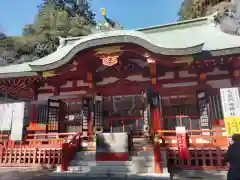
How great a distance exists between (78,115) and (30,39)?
94.2 ft

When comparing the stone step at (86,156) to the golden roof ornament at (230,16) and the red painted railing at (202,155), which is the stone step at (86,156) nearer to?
the red painted railing at (202,155)

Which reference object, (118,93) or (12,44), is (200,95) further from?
(12,44)

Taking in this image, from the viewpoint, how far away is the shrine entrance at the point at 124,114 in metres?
10.7

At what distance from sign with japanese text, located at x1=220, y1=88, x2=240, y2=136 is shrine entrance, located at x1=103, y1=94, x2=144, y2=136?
4.69 metres

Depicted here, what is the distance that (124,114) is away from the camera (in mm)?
10938

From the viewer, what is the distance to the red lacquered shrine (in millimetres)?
7875

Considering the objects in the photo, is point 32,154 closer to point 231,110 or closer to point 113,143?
point 113,143

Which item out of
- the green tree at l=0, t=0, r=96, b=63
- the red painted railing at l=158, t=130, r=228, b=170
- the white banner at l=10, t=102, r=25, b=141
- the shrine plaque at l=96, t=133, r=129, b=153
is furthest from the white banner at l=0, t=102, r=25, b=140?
the green tree at l=0, t=0, r=96, b=63

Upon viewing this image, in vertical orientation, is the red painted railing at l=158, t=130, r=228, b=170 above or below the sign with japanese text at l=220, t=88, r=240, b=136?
below

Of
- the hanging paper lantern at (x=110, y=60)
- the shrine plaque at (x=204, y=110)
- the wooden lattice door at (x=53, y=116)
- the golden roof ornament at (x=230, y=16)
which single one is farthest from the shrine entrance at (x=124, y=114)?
the golden roof ornament at (x=230, y=16)

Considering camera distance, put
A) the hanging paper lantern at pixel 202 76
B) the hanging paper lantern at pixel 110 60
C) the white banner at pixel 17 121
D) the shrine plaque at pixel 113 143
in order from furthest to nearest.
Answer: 1. the hanging paper lantern at pixel 202 76
2. the hanging paper lantern at pixel 110 60
3. the white banner at pixel 17 121
4. the shrine plaque at pixel 113 143

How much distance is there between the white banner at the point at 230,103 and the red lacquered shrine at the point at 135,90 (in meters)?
1.68

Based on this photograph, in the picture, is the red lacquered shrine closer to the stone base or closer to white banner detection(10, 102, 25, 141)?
the stone base

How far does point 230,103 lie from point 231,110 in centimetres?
24
